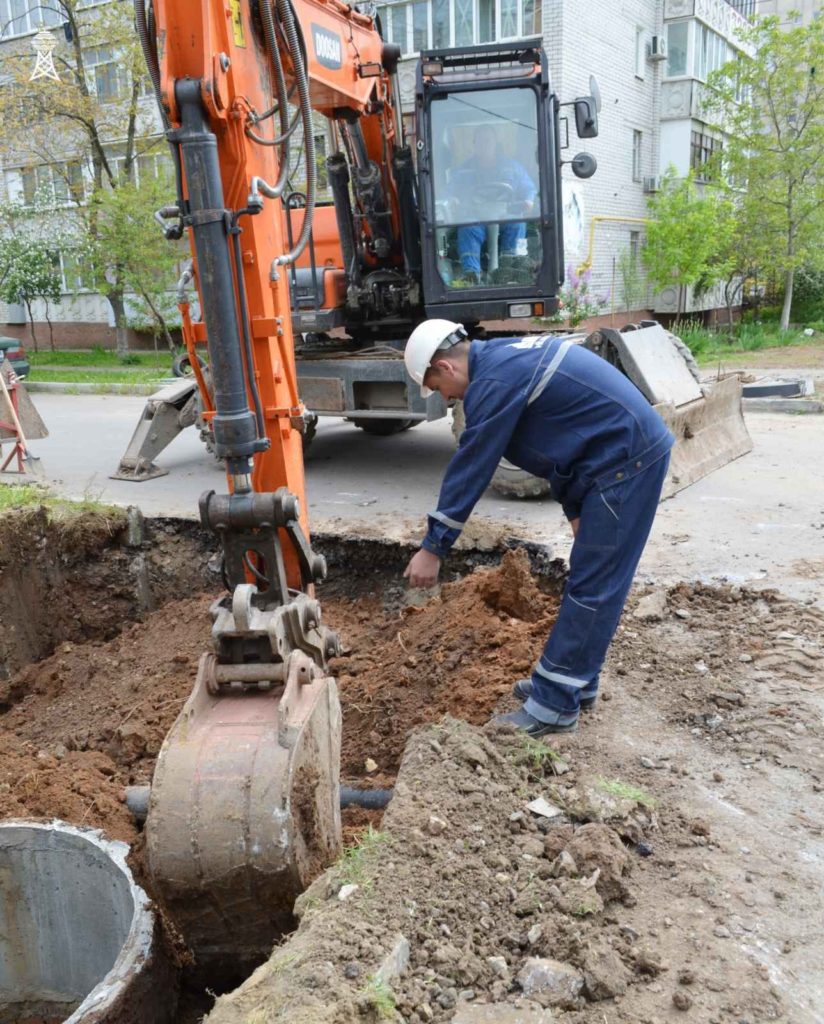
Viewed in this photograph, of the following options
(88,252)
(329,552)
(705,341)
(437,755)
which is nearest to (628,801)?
(437,755)

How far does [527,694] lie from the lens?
3953 millimetres

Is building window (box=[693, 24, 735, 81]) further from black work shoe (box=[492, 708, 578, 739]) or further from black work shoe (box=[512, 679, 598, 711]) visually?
black work shoe (box=[492, 708, 578, 739])

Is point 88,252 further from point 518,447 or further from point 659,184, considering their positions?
point 518,447

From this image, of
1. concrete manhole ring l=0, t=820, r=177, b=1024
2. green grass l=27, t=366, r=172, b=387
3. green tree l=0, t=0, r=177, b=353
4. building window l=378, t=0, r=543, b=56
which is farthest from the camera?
building window l=378, t=0, r=543, b=56

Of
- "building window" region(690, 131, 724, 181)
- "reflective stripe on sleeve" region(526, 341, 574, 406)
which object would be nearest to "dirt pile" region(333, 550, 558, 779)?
"reflective stripe on sleeve" region(526, 341, 574, 406)

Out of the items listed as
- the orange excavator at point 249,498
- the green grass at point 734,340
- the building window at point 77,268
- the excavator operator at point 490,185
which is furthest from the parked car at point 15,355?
the orange excavator at point 249,498

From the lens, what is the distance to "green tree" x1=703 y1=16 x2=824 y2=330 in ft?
65.6

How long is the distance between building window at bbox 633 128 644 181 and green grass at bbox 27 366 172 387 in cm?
1225

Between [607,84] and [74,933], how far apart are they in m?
20.9

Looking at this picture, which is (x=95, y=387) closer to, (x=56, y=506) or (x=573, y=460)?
(x=56, y=506)

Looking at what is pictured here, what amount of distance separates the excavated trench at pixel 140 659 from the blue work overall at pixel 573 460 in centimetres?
61

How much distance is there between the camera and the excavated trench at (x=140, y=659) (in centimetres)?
385

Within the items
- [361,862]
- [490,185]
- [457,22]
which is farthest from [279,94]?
[457,22]

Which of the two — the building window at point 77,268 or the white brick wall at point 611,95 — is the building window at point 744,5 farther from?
the building window at point 77,268
